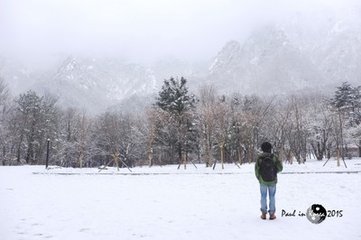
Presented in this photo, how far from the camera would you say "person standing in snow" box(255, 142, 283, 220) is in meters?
9.93

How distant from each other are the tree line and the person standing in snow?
2966 centimetres

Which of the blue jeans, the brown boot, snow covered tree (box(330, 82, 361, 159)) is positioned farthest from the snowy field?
snow covered tree (box(330, 82, 361, 159))

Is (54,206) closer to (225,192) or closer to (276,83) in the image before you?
(225,192)

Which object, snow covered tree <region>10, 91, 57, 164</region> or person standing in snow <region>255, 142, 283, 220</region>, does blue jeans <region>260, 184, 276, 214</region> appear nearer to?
person standing in snow <region>255, 142, 283, 220</region>

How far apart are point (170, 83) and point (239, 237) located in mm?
45422

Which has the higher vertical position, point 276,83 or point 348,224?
point 276,83

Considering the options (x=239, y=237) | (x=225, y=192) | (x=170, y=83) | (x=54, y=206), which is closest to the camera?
(x=239, y=237)

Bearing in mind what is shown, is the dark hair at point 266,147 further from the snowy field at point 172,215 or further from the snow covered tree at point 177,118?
the snow covered tree at point 177,118

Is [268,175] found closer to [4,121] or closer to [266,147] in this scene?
[266,147]

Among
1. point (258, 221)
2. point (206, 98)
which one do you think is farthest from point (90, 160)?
point (258, 221)

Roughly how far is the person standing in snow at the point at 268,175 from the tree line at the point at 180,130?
29.7 m

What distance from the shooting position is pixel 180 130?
46531mm

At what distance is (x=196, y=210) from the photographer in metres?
11.5

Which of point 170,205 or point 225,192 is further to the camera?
point 225,192
